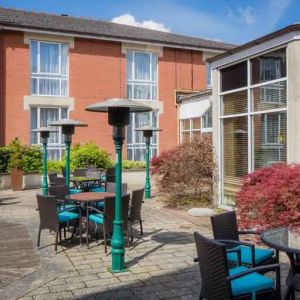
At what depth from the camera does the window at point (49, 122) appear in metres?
19.8

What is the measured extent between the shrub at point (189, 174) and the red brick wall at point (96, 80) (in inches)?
341

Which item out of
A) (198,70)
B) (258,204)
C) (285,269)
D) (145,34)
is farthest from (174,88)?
(285,269)

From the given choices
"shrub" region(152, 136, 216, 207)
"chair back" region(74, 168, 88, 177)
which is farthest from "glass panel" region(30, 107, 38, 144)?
"shrub" region(152, 136, 216, 207)

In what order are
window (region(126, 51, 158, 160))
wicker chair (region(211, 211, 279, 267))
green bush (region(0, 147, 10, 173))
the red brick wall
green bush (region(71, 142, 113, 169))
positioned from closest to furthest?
wicker chair (region(211, 211, 279, 267))
green bush (region(0, 147, 10, 173))
green bush (region(71, 142, 113, 169))
the red brick wall
window (region(126, 51, 158, 160))

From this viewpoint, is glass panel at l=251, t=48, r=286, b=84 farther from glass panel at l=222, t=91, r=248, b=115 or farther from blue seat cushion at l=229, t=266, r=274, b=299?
blue seat cushion at l=229, t=266, r=274, b=299

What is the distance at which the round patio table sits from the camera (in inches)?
166

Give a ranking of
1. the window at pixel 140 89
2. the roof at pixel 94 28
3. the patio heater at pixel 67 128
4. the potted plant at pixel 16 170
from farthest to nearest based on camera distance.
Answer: the window at pixel 140 89 → the roof at pixel 94 28 → the potted plant at pixel 16 170 → the patio heater at pixel 67 128

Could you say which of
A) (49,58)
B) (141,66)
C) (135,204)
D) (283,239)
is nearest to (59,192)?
(135,204)

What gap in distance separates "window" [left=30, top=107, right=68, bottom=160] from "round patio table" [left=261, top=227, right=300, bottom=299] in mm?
16189

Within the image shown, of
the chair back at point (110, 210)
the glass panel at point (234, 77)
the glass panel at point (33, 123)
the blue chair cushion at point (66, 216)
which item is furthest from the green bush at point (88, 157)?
the chair back at point (110, 210)

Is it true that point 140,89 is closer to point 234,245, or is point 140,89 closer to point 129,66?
point 129,66

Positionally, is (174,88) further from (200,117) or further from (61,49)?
(61,49)

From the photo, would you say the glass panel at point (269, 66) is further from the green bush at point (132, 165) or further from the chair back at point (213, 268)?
the green bush at point (132, 165)

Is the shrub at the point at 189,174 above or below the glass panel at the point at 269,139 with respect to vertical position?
below
